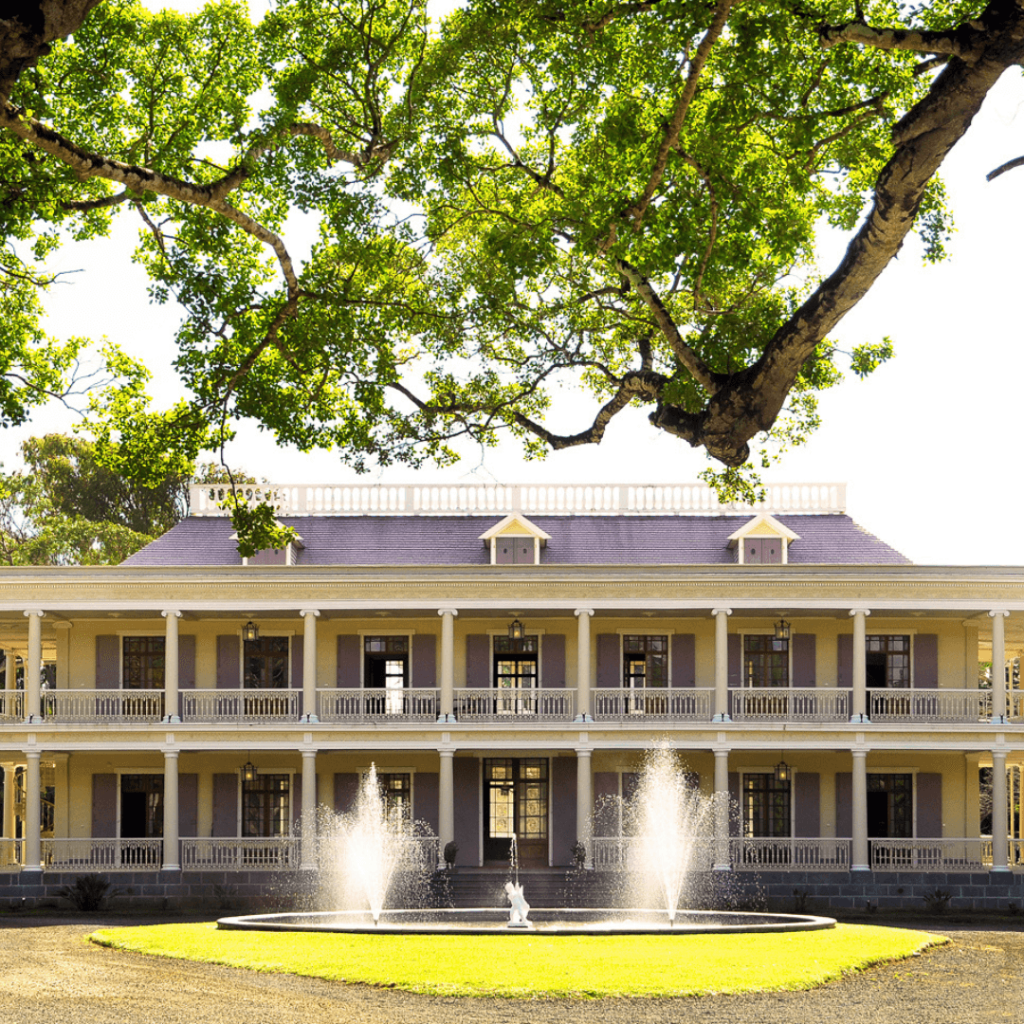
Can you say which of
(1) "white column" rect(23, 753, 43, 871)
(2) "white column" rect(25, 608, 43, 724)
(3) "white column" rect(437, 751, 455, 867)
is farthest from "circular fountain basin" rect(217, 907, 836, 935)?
(2) "white column" rect(25, 608, 43, 724)

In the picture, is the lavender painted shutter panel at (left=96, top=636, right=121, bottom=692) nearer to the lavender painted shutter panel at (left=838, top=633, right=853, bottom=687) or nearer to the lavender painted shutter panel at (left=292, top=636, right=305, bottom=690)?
the lavender painted shutter panel at (left=292, top=636, right=305, bottom=690)

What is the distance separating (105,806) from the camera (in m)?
27.9

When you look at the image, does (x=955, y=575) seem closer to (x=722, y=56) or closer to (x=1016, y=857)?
(x=1016, y=857)

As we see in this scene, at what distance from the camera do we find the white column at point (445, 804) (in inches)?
1004

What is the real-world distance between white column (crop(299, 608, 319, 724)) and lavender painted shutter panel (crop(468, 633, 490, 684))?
3.14 meters

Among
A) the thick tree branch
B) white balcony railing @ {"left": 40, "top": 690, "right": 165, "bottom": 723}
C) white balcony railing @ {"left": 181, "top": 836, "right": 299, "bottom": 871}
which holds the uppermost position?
the thick tree branch

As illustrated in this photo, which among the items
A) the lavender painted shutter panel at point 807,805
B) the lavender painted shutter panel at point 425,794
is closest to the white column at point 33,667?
the lavender painted shutter panel at point 425,794

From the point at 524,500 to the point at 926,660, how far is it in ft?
27.4

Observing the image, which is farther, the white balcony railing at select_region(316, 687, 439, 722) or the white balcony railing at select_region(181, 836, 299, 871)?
the white balcony railing at select_region(316, 687, 439, 722)

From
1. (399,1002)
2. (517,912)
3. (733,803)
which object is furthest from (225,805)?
(399,1002)

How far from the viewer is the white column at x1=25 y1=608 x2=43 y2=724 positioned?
25812mm

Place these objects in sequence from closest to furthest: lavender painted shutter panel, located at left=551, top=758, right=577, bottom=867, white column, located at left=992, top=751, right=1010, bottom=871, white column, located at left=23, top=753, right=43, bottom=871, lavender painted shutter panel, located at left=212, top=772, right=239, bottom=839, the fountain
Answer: the fountain, white column, located at left=23, top=753, right=43, bottom=871, white column, located at left=992, top=751, right=1010, bottom=871, lavender painted shutter panel, located at left=551, top=758, right=577, bottom=867, lavender painted shutter panel, located at left=212, top=772, right=239, bottom=839

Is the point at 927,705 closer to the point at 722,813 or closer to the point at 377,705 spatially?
the point at 722,813

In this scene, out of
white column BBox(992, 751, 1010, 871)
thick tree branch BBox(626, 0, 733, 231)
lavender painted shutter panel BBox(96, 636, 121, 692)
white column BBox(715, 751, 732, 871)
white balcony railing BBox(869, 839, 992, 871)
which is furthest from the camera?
lavender painted shutter panel BBox(96, 636, 121, 692)
